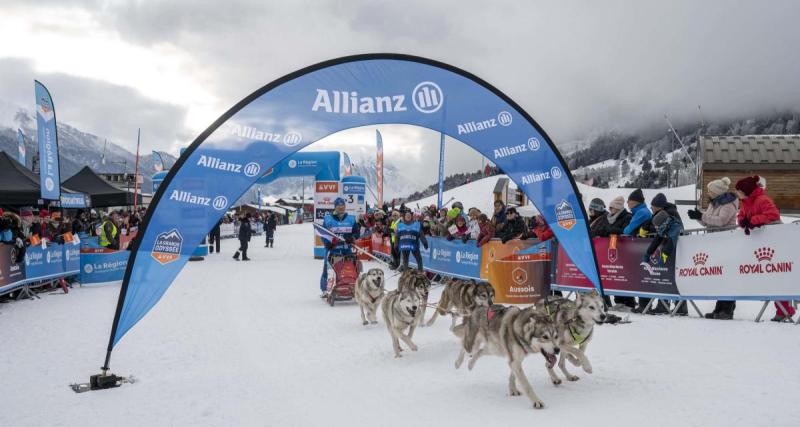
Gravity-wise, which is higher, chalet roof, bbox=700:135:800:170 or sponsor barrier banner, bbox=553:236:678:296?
chalet roof, bbox=700:135:800:170

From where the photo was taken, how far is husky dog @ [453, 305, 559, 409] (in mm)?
4441

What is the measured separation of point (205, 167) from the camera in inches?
223

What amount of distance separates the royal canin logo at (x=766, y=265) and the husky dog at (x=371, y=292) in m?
5.11

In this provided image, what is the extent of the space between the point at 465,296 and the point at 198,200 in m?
3.50

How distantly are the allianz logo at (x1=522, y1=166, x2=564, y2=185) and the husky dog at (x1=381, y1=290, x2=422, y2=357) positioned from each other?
2.24 metres

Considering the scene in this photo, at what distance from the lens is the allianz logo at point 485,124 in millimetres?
7113

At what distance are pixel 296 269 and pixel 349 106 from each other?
38.4ft

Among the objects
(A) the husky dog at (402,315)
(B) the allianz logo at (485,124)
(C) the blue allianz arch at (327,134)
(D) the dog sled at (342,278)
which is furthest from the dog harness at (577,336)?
(D) the dog sled at (342,278)

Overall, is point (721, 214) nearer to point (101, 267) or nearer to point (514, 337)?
point (514, 337)

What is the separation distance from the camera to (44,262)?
11.9 metres

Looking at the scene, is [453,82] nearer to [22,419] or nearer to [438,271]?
[22,419]

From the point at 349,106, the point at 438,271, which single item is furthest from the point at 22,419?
the point at 438,271

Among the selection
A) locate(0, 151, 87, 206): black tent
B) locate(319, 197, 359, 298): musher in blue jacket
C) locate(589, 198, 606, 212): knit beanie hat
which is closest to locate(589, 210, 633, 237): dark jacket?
locate(589, 198, 606, 212): knit beanie hat

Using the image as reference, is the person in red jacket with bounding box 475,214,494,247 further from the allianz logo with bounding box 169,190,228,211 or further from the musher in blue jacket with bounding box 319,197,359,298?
the allianz logo with bounding box 169,190,228,211
